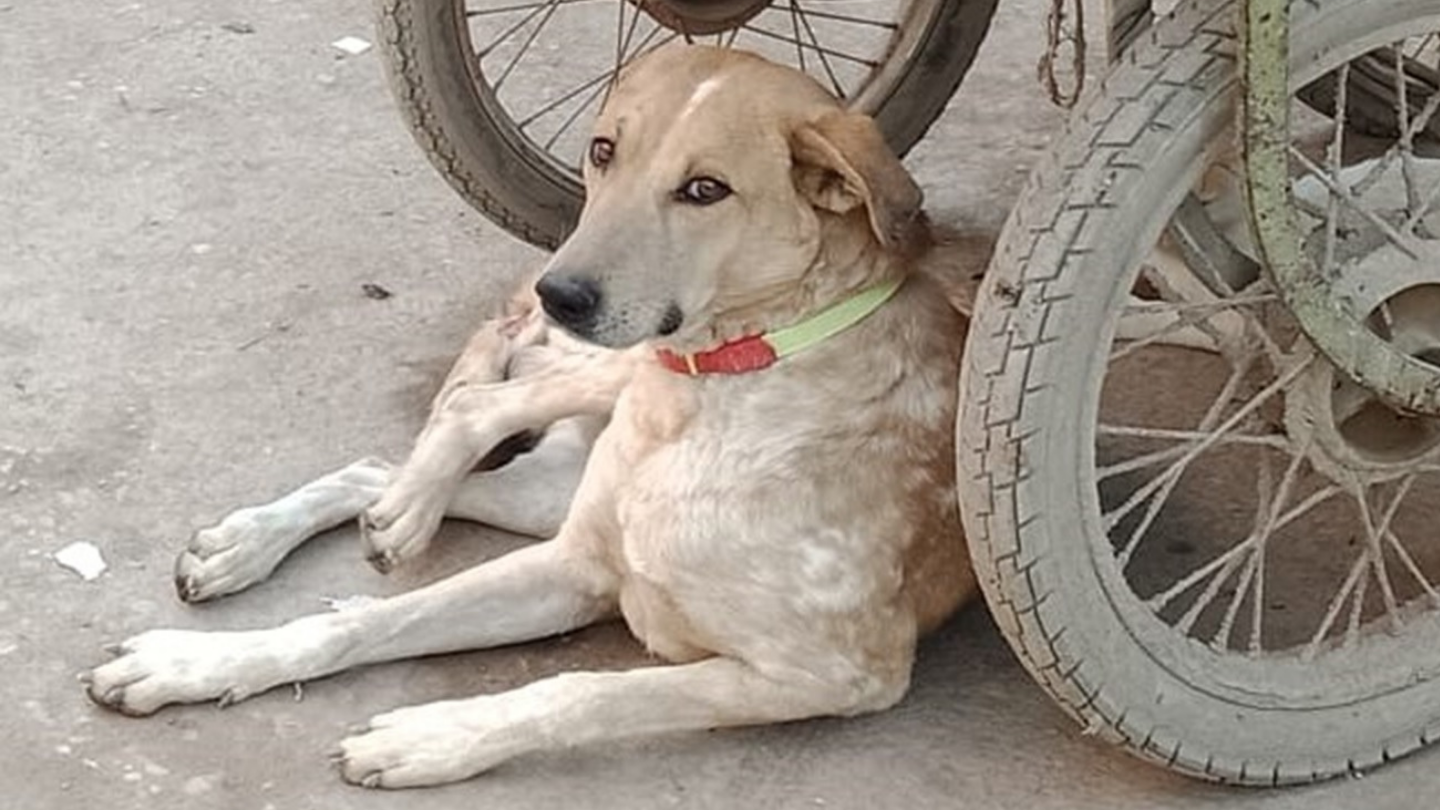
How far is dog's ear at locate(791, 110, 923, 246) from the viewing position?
9.55 feet

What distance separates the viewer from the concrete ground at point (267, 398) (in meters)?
3.10

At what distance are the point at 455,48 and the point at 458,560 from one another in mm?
707

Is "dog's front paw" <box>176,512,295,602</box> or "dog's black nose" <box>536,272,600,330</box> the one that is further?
"dog's front paw" <box>176,512,295,602</box>

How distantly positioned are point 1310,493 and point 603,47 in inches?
65.9

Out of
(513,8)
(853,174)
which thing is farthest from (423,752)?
(513,8)

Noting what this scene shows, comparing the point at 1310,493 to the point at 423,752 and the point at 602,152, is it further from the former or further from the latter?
the point at 423,752

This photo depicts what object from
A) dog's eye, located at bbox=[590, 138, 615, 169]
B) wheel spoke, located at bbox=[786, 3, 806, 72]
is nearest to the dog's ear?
dog's eye, located at bbox=[590, 138, 615, 169]

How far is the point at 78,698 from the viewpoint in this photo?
319cm

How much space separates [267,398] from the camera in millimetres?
3760

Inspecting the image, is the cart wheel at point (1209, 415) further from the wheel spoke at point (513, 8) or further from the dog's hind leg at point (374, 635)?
the wheel spoke at point (513, 8)

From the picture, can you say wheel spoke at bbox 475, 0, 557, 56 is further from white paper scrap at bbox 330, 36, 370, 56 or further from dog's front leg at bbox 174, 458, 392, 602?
dog's front leg at bbox 174, 458, 392, 602

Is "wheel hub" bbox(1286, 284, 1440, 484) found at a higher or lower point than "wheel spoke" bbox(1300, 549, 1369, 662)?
higher

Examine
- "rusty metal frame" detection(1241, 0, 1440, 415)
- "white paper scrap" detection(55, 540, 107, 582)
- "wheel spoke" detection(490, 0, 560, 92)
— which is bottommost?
"white paper scrap" detection(55, 540, 107, 582)

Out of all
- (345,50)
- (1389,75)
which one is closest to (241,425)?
(345,50)
